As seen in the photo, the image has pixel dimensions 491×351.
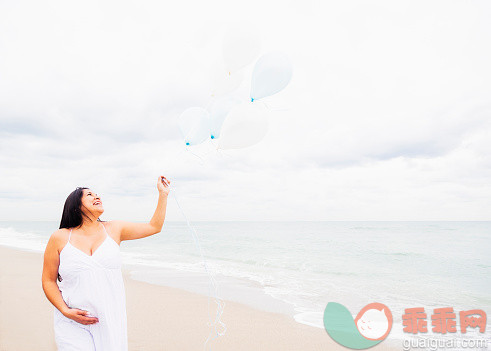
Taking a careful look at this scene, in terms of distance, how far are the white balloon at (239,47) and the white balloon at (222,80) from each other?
0.11m

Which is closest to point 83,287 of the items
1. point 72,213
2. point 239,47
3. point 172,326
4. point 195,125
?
point 72,213

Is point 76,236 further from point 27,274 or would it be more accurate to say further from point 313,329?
point 27,274

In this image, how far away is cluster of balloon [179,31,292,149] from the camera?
2842 mm

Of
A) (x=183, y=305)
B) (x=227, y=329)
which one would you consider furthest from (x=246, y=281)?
(x=227, y=329)

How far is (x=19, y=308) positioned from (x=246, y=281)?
5.03 meters

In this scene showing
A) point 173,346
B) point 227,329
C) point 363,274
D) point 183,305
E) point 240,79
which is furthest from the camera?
point 363,274

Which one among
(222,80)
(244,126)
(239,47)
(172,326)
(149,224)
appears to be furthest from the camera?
(172,326)

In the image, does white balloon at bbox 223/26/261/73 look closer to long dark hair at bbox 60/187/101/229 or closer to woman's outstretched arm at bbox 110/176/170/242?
woman's outstretched arm at bbox 110/176/170/242

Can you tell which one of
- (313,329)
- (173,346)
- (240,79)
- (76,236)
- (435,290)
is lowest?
(173,346)

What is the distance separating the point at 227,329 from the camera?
4.86 m

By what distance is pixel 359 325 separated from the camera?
5316 mm

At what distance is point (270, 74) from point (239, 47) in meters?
0.39

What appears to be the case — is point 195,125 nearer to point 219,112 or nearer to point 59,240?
point 219,112

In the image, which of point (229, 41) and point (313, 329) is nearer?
point (229, 41)
